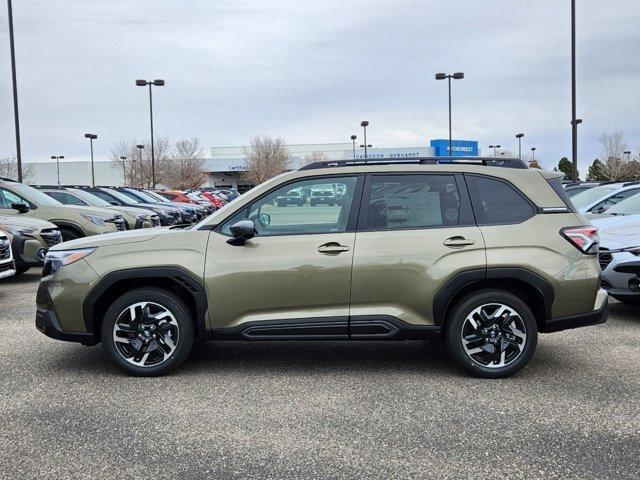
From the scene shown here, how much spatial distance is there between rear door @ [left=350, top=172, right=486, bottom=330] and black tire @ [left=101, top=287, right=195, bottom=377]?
4.39 ft

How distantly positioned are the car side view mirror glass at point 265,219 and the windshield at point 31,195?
8544 millimetres

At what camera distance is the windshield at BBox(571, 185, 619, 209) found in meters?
12.4

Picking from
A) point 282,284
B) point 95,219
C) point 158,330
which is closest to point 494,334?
point 282,284

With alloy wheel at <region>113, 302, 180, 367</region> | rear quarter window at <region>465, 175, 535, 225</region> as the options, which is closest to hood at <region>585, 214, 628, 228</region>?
rear quarter window at <region>465, 175, 535, 225</region>

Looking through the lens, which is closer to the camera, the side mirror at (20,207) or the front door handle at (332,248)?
the front door handle at (332,248)

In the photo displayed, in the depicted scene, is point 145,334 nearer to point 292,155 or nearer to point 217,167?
point 217,167

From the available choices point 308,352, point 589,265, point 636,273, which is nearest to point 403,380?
point 308,352

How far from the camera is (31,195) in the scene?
12.2 m

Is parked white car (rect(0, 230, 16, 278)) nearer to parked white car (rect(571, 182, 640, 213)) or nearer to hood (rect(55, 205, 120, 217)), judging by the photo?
hood (rect(55, 205, 120, 217))

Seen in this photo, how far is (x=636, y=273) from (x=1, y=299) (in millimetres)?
8319

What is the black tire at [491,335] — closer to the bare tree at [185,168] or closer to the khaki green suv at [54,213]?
the khaki green suv at [54,213]

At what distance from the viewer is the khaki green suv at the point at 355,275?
15.9 ft

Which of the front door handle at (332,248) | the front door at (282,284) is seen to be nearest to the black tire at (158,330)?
the front door at (282,284)

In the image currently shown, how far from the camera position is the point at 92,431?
12.9ft
